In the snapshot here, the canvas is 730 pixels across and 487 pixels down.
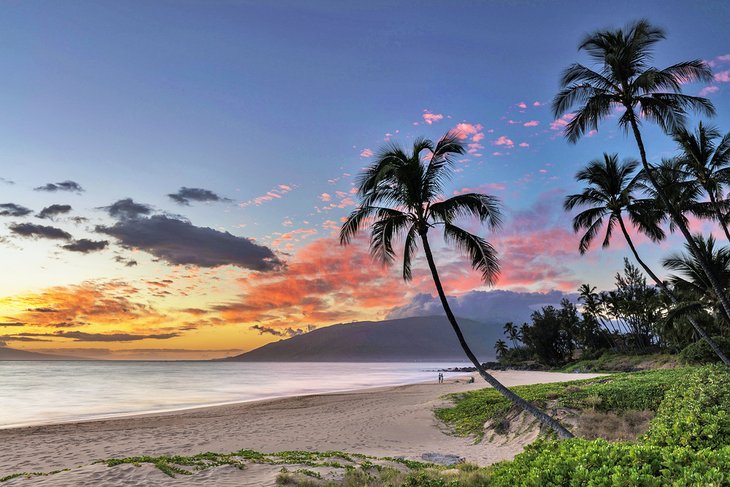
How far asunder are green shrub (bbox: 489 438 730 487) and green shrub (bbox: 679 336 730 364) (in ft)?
120

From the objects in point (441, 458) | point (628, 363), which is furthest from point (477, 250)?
point (628, 363)

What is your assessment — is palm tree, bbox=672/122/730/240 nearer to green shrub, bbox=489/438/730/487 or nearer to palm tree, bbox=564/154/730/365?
palm tree, bbox=564/154/730/365

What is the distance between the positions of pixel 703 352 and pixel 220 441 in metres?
36.4

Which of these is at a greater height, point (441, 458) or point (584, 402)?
point (584, 402)

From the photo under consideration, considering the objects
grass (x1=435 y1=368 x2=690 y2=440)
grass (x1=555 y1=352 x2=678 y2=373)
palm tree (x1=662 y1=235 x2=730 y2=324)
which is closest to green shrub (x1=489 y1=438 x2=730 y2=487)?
grass (x1=435 y1=368 x2=690 y2=440)

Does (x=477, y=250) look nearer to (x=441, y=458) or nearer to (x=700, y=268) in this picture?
(x=441, y=458)

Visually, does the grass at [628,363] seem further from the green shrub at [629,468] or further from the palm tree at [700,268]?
the green shrub at [629,468]

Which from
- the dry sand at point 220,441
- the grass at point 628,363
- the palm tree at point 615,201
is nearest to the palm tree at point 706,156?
the palm tree at point 615,201

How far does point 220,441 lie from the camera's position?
1808cm

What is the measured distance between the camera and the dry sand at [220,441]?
9.70 meters

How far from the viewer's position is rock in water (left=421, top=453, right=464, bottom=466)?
13.3 m

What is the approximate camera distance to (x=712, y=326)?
45.0 metres

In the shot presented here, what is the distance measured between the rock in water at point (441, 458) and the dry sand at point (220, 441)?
0.57 metres

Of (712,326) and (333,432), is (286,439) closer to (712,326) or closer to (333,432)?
(333,432)
